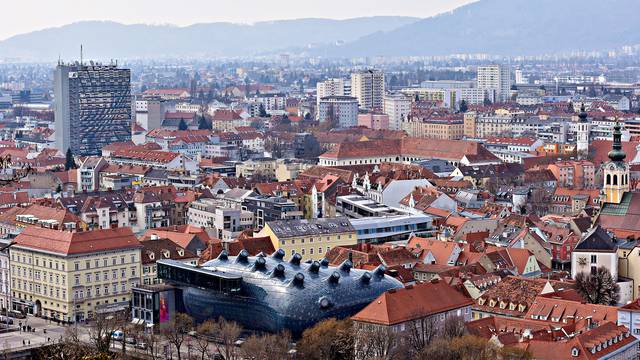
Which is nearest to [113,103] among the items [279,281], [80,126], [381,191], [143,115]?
[80,126]

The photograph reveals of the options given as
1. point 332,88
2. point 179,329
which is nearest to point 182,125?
point 332,88

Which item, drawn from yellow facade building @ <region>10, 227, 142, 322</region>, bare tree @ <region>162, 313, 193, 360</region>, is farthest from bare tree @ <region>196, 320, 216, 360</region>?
yellow facade building @ <region>10, 227, 142, 322</region>

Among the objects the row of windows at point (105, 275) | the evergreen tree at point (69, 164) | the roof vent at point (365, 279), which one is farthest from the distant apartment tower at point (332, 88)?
the roof vent at point (365, 279)

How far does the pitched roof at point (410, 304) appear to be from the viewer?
4091 cm

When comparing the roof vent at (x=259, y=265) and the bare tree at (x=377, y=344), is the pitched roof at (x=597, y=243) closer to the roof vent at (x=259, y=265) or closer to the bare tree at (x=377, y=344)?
the roof vent at (x=259, y=265)

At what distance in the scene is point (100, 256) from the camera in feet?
169

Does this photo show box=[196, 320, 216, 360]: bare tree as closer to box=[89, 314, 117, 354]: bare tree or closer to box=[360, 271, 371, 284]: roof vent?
box=[89, 314, 117, 354]: bare tree

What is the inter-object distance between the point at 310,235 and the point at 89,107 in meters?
59.5

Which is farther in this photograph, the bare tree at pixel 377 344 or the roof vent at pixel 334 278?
the roof vent at pixel 334 278

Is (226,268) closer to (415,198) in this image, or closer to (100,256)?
(100,256)

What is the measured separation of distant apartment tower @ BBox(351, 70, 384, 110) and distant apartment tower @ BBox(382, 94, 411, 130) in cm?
617

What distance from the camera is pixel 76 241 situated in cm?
5106

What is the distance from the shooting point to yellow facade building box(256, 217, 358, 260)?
5625 centimetres

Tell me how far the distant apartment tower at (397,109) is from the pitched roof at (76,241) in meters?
93.9
